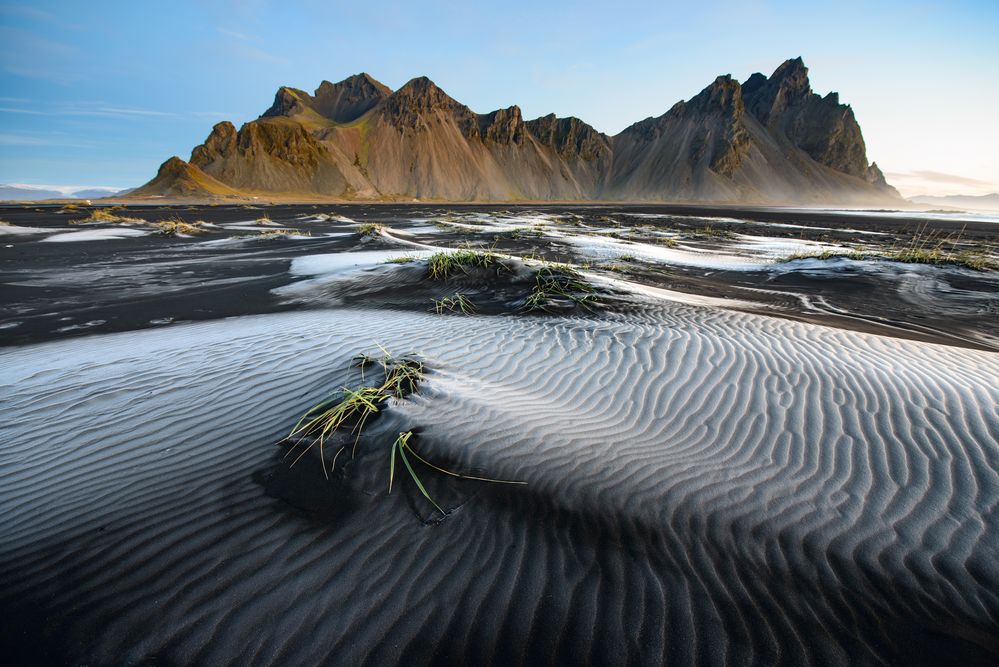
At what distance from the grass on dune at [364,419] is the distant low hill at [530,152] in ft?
250

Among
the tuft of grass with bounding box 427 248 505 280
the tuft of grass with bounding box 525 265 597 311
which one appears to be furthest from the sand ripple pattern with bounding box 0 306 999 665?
the tuft of grass with bounding box 427 248 505 280

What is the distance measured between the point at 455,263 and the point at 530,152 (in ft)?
372

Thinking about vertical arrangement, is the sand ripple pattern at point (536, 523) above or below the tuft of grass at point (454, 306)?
below

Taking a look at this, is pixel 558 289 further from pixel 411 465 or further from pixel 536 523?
pixel 536 523

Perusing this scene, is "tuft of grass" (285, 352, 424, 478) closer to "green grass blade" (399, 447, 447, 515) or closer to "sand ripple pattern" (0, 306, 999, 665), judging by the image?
"sand ripple pattern" (0, 306, 999, 665)

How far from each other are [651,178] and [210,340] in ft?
406

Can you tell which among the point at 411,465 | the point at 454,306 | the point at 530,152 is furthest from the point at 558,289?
the point at 530,152

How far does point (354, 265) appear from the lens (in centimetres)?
848

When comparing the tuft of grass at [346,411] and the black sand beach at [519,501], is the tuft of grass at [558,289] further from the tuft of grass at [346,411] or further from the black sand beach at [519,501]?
the tuft of grass at [346,411]

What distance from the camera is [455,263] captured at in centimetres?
694

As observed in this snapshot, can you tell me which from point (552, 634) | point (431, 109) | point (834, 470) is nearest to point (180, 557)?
point (552, 634)

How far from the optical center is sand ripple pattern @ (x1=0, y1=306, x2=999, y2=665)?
1.42 m

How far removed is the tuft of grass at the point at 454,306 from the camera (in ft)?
17.7

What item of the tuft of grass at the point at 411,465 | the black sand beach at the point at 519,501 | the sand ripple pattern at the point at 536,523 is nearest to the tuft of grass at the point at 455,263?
the black sand beach at the point at 519,501
